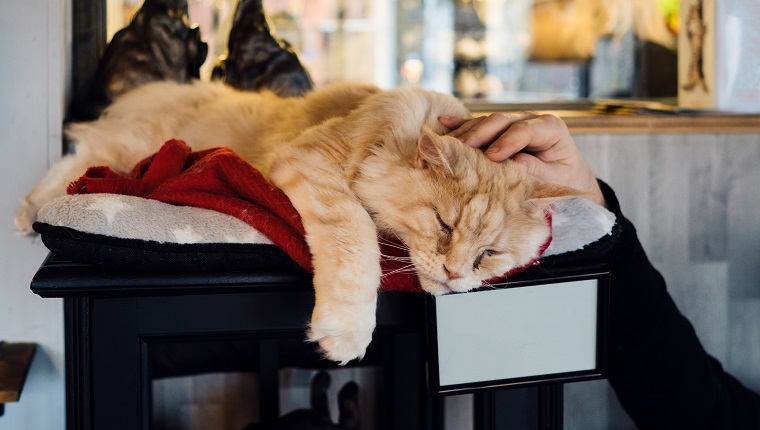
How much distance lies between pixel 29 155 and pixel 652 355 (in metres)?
1.30

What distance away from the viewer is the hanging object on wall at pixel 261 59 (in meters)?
1.87

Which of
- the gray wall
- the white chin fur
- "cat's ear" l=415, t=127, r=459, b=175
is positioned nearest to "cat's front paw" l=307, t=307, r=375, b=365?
the white chin fur

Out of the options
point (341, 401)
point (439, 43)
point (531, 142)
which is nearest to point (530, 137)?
point (531, 142)

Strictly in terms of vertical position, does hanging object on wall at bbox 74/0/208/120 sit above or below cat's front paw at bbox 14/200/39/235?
above

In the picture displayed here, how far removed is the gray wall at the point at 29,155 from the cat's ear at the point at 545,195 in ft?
3.33

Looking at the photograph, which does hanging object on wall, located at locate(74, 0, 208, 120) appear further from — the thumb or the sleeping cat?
the thumb

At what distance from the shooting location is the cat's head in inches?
42.6

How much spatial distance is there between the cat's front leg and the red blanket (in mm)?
24

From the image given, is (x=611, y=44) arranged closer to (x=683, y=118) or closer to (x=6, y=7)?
(x=683, y=118)

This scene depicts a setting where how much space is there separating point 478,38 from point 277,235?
3.05m

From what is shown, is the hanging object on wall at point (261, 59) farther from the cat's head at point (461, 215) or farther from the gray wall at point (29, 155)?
the cat's head at point (461, 215)

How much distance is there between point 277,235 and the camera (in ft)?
3.41

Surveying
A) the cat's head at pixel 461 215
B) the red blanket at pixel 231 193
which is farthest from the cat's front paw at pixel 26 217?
the cat's head at pixel 461 215

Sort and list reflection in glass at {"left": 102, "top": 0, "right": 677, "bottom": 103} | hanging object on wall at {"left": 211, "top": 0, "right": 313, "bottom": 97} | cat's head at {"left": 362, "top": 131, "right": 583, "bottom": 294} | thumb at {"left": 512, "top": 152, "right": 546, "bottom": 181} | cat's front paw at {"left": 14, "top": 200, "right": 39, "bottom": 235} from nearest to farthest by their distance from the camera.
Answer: cat's head at {"left": 362, "top": 131, "right": 583, "bottom": 294} < thumb at {"left": 512, "top": 152, "right": 546, "bottom": 181} < cat's front paw at {"left": 14, "top": 200, "right": 39, "bottom": 235} < hanging object on wall at {"left": 211, "top": 0, "right": 313, "bottom": 97} < reflection in glass at {"left": 102, "top": 0, "right": 677, "bottom": 103}
